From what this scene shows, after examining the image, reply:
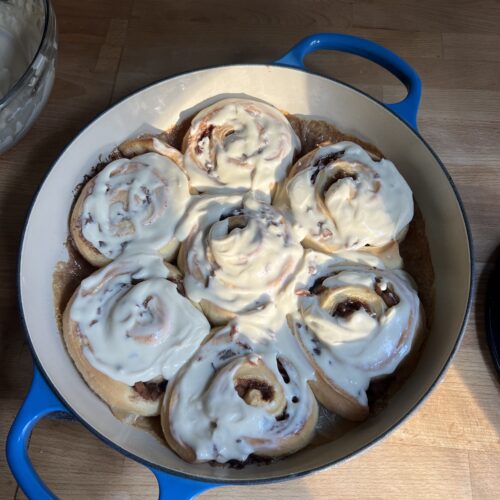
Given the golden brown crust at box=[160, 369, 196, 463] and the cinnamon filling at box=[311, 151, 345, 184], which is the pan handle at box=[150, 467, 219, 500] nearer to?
the golden brown crust at box=[160, 369, 196, 463]

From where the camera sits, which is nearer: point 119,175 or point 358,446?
point 358,446

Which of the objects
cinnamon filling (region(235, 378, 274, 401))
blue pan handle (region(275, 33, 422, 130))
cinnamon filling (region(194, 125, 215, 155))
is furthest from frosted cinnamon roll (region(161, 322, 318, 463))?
blue pan handle (region(275, 33, 422, 130))

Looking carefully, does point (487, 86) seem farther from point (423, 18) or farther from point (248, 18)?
point (248, 18)

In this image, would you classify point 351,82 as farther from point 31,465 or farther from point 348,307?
point 31,465

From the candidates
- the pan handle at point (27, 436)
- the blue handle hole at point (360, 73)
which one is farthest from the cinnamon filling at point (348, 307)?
the blue handle hole at point (360, 73)

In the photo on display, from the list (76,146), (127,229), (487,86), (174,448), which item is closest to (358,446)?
(174,448)

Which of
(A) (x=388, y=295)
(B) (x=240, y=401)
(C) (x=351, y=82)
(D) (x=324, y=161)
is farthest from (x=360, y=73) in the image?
(B) (x=240, y=401)

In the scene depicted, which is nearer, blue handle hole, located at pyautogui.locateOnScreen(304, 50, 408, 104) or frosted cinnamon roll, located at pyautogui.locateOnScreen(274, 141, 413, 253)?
frosted cinnamon roll, located at pyautogui.locateOnScreen(274, 141, 413, 253)

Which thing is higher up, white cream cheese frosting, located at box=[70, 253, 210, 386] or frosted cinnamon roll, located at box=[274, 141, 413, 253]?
frosted cinnamon roll, located at box=[274, 141, 413, 253]
